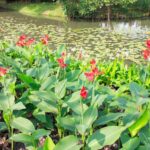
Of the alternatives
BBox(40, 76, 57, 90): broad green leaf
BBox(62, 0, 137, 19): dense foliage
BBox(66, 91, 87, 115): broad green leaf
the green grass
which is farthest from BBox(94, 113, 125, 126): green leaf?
the green grass

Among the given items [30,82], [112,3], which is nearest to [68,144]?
[30,82]

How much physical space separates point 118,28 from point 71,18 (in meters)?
4.45

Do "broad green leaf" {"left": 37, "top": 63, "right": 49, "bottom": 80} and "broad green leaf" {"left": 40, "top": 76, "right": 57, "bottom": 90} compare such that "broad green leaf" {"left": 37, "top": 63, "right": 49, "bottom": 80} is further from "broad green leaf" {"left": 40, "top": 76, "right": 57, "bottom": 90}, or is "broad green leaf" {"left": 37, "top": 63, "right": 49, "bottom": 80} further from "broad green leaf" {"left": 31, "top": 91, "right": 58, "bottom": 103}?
"broad green leaf" {"left": 31, "top": 91, "right": 58, "bottom": 103}

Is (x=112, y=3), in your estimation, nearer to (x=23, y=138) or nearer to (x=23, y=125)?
(x=23, y=125)

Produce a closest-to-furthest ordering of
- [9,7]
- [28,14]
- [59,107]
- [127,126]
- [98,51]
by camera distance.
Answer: [127,126]
[59,107]
[98,51]
[28,14]
[9,7]

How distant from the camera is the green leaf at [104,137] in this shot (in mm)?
2029

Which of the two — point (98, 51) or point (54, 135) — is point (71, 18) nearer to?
point (98, 51)

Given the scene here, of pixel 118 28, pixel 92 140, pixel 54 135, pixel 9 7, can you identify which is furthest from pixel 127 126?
pixel 9 7

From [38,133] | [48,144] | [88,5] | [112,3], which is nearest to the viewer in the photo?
[48,144]

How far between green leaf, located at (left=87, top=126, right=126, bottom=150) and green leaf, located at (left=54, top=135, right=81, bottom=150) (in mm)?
71

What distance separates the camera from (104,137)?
6.76 feet

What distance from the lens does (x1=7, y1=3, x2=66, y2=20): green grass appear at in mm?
24420

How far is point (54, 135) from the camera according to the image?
9.00 feet

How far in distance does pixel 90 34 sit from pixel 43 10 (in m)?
9.62
